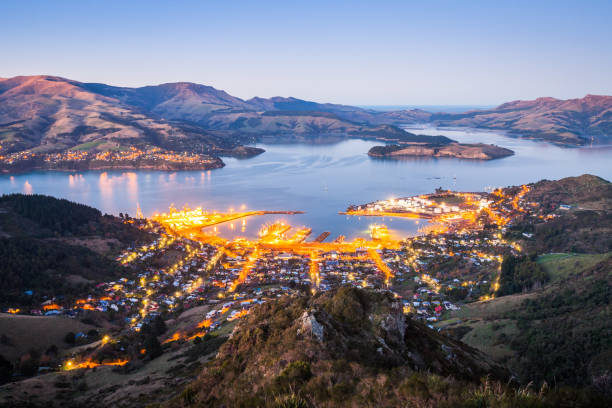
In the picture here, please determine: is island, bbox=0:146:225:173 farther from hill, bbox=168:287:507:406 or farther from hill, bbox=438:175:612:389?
hill, bbox=168:287:507:406

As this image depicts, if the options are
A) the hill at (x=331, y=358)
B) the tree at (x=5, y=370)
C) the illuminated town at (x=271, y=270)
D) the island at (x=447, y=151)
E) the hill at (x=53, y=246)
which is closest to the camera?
the hill at (x=331, y=358)

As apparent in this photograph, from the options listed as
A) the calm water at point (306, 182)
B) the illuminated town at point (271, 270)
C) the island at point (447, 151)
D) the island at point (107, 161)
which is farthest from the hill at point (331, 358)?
the island at point (447, 151)

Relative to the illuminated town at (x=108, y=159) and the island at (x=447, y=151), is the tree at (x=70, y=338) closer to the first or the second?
the illuminated town at (x=108, y=159)

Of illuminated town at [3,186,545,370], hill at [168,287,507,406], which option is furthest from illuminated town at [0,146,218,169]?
hill at [168,287,507,406]

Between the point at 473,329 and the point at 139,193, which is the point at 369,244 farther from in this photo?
the point at 139,193

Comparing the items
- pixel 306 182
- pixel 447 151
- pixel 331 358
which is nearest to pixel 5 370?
pixel 331 358

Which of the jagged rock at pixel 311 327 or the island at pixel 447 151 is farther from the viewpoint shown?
the island at pixel 447 151

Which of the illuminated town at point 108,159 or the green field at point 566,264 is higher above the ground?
the illuminated town at point 108,159
